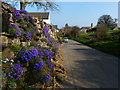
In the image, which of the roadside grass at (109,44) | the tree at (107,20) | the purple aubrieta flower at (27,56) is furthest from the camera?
the tree at (107,20)

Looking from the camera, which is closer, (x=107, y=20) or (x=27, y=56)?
(x=27, y=56)

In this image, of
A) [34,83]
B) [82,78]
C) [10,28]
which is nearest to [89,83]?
[82,78]

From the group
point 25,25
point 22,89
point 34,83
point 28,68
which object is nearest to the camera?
point 22,89

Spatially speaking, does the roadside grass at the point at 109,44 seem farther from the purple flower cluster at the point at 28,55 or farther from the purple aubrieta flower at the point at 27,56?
the purple aubrieta flower at the point at 27,56

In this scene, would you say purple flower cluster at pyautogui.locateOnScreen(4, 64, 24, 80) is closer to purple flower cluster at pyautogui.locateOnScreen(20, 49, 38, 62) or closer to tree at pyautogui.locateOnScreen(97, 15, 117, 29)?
purple flower cluster at pyautogui.locateOnScreen(20, 49, 38, 62)

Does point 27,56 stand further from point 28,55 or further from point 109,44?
point 109,44

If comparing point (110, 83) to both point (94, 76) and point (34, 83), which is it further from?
point (34, 83)

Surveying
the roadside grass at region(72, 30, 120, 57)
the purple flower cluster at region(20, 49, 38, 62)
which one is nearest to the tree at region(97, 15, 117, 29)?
the roadside grass at region(72, 30, 120, 57)

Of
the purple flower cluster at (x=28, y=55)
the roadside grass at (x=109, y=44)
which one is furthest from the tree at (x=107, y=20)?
the purple flower cluster at (x=28, y=55)

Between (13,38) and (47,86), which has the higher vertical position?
(13,38)

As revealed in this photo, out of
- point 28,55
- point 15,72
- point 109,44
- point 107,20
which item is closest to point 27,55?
point 28,55

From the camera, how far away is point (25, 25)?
731cm

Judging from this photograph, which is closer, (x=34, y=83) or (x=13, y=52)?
(x=34, y=83)

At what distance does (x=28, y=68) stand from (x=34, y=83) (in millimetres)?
639
